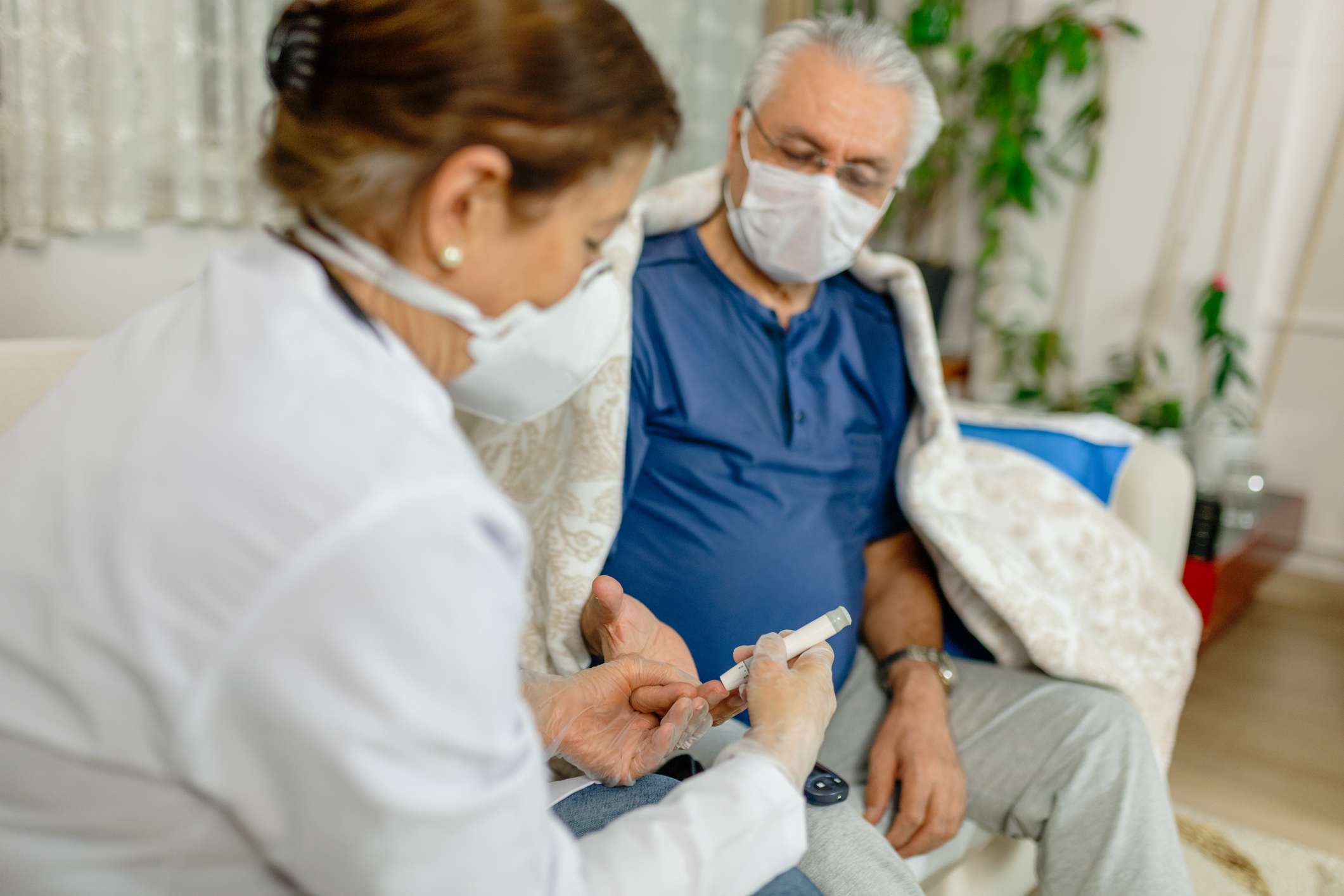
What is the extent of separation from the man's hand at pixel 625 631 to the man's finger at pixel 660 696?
0.19 ft

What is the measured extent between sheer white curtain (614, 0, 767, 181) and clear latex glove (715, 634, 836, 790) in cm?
214

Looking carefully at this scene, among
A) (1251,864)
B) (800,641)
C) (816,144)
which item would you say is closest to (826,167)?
(816,144)

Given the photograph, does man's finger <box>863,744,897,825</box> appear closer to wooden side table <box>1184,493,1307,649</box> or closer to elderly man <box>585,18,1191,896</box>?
elderly man <box>585,18,1191,896</box>

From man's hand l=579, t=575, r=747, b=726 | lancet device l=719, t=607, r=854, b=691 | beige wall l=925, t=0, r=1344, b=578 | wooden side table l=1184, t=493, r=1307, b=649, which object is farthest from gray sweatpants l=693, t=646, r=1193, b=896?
beige wall l=925, t=0, r=1344, b=578

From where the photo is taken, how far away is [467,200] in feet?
2.03

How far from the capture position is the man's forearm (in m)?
1.42

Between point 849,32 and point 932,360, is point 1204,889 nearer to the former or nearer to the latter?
point 932,360

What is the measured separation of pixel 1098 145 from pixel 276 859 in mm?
3163

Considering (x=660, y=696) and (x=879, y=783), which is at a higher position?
(x=660, y=696)

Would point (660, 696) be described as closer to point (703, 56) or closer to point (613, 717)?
point (613, 717)

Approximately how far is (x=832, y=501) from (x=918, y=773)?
14.4 inches

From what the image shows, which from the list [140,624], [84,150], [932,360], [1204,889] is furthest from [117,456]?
[1204,889]

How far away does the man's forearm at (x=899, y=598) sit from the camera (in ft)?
4.66

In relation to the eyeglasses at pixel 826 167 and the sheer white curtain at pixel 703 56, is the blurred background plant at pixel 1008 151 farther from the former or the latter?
the eyeglasses at pixel 826 167
